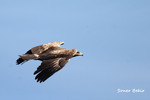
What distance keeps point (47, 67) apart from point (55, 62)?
0.68 metres

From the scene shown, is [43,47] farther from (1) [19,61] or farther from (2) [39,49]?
(1) [19,61]

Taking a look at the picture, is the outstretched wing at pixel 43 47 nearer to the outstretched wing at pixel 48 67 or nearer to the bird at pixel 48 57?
the bird at pixel 48 57

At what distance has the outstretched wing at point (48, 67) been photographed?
21.1 meters

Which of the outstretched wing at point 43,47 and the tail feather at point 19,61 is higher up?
the outstretched wing at point 43,47

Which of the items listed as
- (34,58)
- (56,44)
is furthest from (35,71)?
(56,44)

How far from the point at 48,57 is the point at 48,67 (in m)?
1.47

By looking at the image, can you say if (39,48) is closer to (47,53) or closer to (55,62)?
(47,53)

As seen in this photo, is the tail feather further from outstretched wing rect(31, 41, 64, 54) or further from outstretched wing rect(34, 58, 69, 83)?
outstretched wing rect(34, 58, 69, 83)

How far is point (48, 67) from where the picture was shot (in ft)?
71.4

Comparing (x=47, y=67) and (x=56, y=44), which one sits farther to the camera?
(x=56, y=44)

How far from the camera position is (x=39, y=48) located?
25609 millimetres

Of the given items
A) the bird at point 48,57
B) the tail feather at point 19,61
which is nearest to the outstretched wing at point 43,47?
the bird at point 48,57

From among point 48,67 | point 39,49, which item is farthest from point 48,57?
point 39,49

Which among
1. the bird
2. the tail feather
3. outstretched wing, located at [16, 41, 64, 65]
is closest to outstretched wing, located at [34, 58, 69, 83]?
the bird
